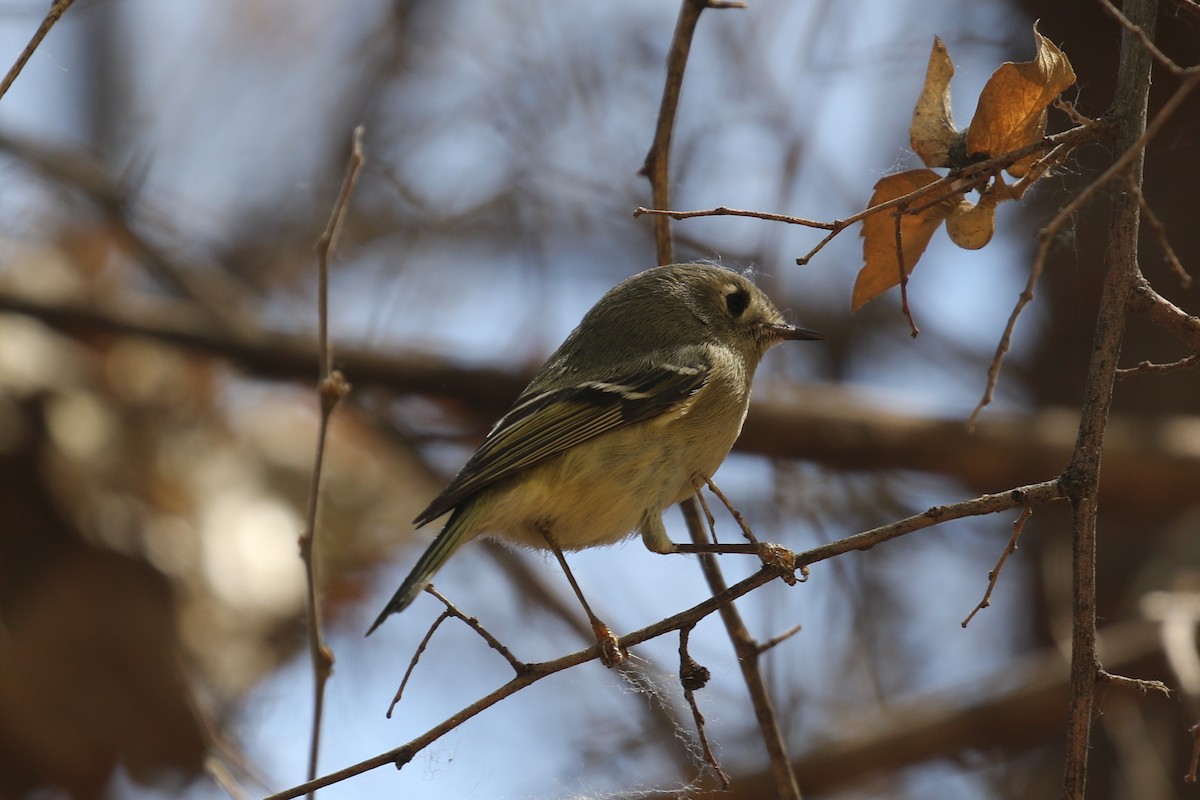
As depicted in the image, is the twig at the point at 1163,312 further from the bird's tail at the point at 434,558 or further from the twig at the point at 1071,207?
the bird's tail at the point at 434,558

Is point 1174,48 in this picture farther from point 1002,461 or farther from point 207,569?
point 207,569

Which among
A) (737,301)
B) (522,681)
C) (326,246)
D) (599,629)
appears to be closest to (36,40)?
(326,246)

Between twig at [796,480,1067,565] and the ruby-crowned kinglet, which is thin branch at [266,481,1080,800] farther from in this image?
the ruby-crowned kinglet

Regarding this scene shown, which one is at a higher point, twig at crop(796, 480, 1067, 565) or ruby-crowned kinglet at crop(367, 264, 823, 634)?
ruby-crowned kinglet at crop(367, 264, 823, 634)

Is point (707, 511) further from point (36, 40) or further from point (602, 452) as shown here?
point (36, 40)

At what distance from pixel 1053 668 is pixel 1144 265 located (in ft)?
3.65

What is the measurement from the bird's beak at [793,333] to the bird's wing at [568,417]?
0.83ft

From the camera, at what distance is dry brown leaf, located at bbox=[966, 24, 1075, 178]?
1188mm

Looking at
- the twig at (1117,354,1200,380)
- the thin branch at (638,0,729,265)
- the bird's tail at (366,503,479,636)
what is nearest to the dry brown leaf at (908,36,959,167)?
the twig at (1117,354,1200,380)

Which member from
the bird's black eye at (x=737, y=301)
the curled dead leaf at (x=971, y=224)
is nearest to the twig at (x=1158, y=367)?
the curled dead leaf at (x=971, y=224)

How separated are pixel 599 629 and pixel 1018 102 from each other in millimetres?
927

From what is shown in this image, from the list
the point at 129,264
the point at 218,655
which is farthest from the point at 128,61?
the point at 218,655

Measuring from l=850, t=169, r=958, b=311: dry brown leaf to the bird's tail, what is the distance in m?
0.69

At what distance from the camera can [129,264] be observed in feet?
12.5
